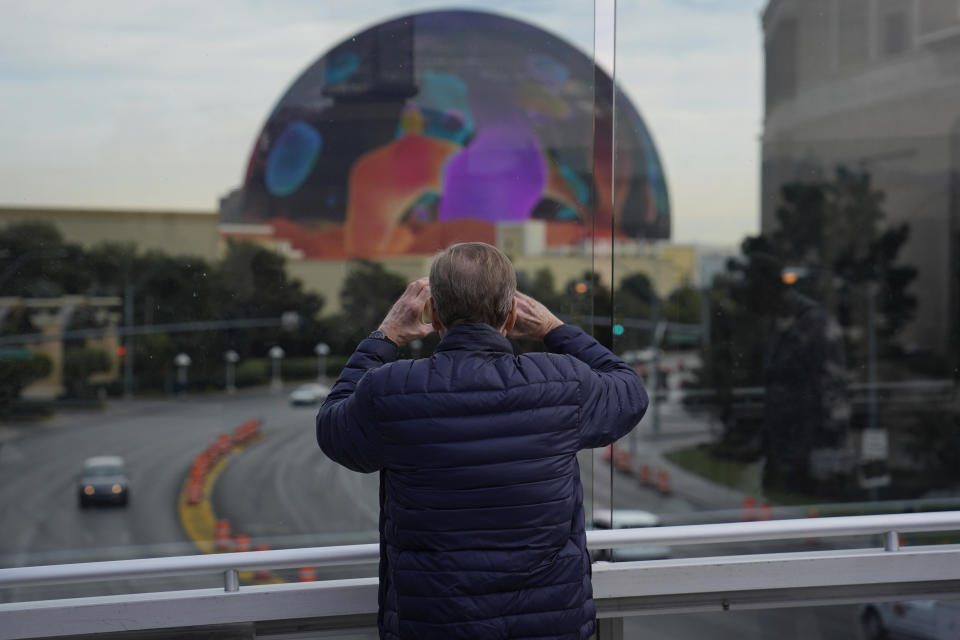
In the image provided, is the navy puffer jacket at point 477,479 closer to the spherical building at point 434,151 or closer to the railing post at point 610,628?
the railing post at point 610,628

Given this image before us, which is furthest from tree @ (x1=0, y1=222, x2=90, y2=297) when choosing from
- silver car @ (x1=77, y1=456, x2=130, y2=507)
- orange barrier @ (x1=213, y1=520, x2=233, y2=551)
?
orange barrier @ (x1=213, y1=520, x2=233, y2=551)

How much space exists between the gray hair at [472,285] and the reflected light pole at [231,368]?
4.74 meters

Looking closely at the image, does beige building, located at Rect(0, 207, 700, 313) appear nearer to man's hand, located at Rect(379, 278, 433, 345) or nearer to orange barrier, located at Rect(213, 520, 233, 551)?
orange barrier, located at Rect(213, 520, 233, 551)

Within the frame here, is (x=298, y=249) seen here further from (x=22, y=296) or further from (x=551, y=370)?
(x=551, y=370)

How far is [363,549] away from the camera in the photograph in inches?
31.2

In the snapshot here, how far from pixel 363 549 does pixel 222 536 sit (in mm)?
5595

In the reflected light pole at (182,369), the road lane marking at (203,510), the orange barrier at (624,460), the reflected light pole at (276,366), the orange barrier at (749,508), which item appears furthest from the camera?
the orange barrier at (624,460)

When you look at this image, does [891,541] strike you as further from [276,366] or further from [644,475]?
[644,475]

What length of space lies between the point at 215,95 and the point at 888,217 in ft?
17.5

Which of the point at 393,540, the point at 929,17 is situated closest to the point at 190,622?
the point at 393,540

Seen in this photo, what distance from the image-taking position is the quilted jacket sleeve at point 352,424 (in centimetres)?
62

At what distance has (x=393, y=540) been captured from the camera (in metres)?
0.64

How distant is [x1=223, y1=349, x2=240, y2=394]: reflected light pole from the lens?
17.5 ft

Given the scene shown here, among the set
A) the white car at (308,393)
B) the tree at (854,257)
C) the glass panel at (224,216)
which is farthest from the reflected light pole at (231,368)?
the tree at (854,257)
